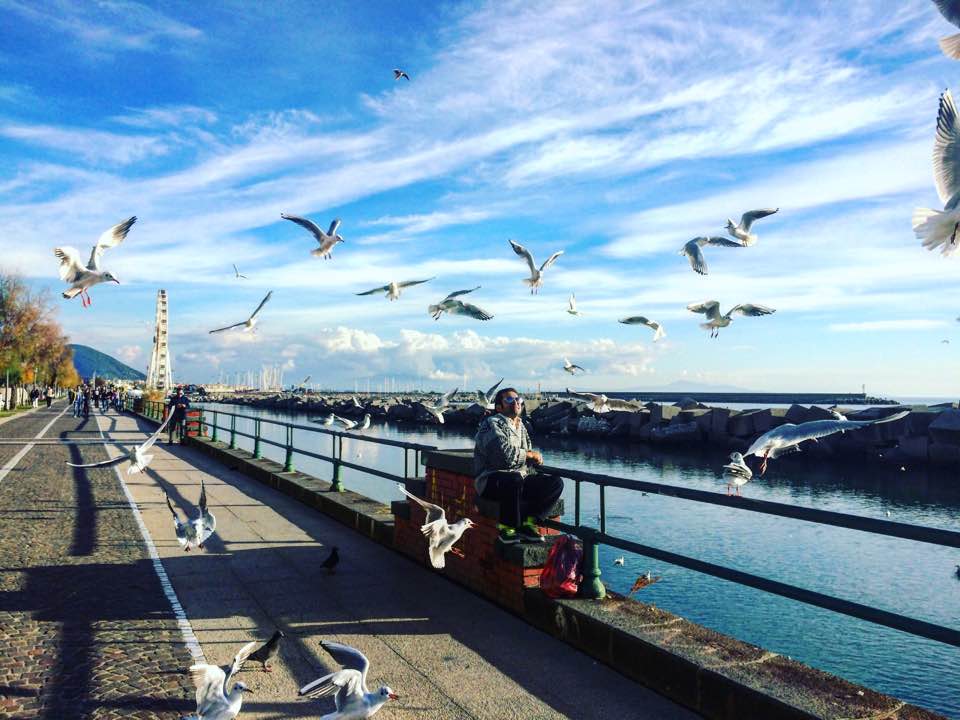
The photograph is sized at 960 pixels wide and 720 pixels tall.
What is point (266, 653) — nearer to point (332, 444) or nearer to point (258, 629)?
point (258, 629)

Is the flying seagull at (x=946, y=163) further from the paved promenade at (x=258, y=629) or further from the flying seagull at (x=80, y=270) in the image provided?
the flying seagull at (x=80, y=270)

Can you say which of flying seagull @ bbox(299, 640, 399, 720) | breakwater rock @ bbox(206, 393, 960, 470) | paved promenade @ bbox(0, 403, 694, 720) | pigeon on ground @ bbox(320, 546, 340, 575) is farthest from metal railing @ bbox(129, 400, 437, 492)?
breakwater rock @ bbox(206, 393, 960, 470)

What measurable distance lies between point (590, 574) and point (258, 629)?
7.82 ft

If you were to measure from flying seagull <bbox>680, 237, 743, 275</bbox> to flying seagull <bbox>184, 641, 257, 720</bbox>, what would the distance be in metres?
8.38

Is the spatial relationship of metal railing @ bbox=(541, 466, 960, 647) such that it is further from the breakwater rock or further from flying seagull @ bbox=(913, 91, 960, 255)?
the breakwater rock

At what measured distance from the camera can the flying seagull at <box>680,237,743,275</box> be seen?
424 inches

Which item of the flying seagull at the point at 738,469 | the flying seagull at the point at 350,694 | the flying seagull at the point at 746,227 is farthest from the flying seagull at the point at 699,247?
the flying seagull at the point at 350,694

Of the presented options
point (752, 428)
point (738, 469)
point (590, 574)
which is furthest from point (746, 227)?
point (752, 428)

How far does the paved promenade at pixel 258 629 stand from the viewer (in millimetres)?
4227

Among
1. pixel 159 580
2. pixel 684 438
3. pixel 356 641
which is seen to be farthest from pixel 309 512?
pixel 684 438

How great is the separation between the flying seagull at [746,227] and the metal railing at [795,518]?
20.4 feet

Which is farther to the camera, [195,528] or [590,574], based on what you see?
[195,528]

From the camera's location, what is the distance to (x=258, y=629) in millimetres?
5465

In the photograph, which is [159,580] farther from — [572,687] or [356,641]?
[572,687]
